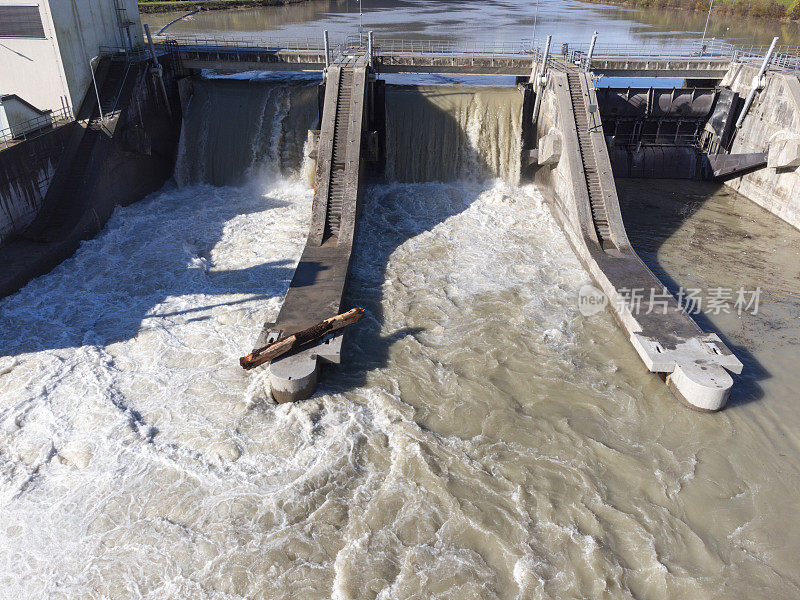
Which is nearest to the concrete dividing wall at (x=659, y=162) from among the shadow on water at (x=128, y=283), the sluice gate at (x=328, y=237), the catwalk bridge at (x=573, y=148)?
the catwalk bridge at (x=573, y=148)

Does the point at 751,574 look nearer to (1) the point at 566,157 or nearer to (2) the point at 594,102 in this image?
(1) the point at 566,157

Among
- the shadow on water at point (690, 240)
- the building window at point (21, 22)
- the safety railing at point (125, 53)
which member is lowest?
the shadow on water at point (690, 240)

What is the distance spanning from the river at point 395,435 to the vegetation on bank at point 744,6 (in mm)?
49789

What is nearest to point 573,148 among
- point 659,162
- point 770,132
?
point 659,162

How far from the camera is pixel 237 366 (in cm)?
1195

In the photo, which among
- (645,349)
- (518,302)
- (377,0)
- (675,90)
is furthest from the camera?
(377,0)

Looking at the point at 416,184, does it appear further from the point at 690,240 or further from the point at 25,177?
the point at 25,177

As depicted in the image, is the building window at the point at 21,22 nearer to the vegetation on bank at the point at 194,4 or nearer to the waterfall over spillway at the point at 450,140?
the waterfall over spillway at the point at 450,140

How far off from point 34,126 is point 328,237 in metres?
9.82

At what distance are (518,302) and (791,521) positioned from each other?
727cm

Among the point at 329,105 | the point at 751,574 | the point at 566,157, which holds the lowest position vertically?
the point at 751,574

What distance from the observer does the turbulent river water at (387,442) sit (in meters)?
8.16

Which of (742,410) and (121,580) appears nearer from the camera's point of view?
(121,580)

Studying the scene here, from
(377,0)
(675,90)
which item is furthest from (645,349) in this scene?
(377,0)
